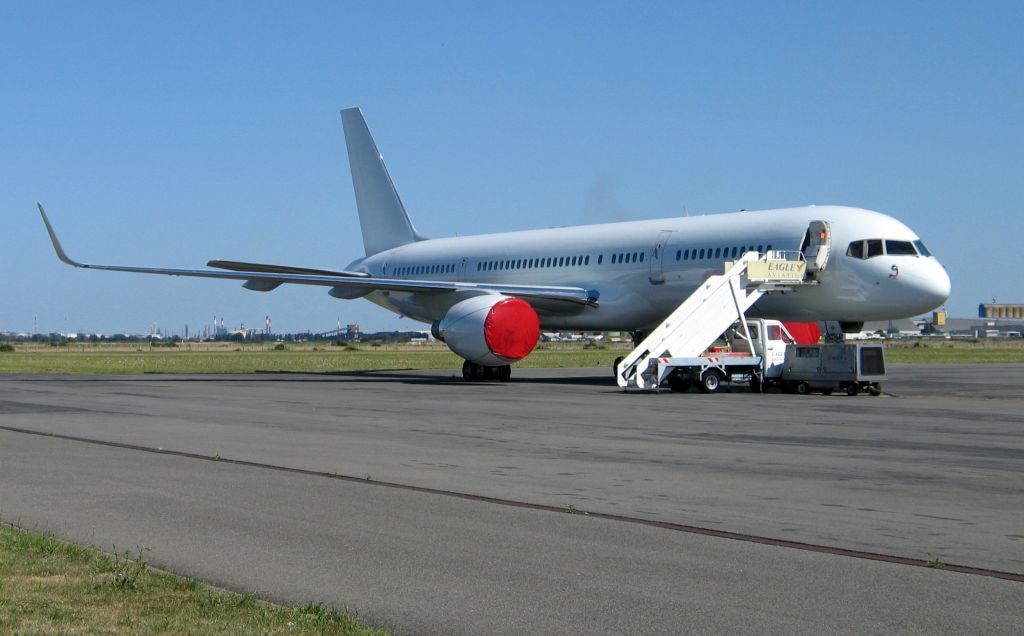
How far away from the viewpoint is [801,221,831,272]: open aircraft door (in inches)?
1032

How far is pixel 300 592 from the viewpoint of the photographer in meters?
6.29

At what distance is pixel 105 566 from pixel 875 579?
4.37 m

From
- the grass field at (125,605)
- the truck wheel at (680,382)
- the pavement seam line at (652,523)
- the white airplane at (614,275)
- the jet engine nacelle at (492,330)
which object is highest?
the white airplane at (614,275)

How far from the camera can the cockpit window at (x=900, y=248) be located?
25953 millimetres

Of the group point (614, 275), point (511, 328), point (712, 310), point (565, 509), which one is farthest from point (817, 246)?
point (565, 509)

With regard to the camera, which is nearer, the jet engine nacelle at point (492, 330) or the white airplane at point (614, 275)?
the white airplane at point (614, 275)

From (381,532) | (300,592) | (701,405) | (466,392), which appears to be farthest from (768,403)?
(300,592)

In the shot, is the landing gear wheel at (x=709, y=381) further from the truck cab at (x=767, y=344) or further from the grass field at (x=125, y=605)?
the grass field at (x=125, y=605)

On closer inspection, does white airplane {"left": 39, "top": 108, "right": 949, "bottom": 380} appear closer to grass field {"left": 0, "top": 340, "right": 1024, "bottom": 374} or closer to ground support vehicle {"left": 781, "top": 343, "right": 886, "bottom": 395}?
ground support vehicle {"left": 781, "top": 343, "right": 886, "bottom": 395}

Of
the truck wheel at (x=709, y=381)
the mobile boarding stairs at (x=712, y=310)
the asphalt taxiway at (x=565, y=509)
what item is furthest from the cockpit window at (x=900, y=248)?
the asphalt taxiway at (x=565, y=509)

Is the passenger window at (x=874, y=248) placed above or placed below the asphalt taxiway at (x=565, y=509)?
above

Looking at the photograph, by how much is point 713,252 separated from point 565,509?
65.5 ft

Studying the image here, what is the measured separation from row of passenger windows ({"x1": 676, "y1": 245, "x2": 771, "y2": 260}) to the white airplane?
3 cm

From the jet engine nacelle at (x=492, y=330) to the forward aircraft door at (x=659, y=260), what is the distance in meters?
3.21
